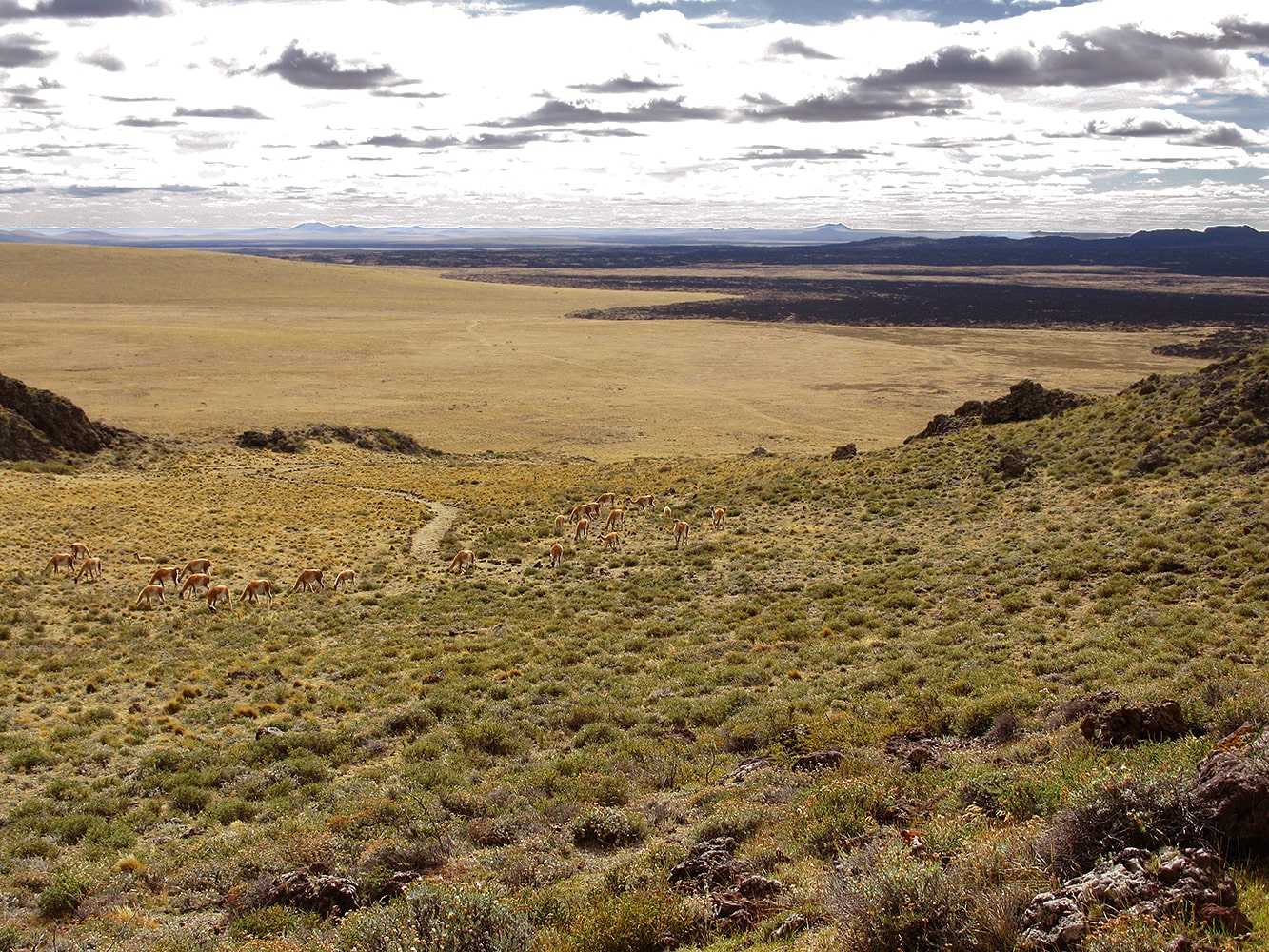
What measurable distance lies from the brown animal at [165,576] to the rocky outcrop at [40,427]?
21.9m

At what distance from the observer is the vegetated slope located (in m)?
6.15

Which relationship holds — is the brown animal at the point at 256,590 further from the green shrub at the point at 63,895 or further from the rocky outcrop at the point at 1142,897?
the rocky outcrop at the point at 1142,897

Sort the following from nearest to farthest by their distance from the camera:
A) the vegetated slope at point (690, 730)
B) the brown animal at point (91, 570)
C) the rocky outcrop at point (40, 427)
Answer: the vegetated slope at point (690, 730), the brown animal at point (91, 570), the rocky outcrop at point (40, 427)

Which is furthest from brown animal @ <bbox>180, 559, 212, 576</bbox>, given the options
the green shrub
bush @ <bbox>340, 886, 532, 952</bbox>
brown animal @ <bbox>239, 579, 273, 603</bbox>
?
bush @ <bbox>340, 886, 532, 952</bbox>

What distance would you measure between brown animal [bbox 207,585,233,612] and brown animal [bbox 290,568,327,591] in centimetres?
181

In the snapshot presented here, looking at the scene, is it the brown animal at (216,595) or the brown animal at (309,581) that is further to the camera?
the brown animal at (309,581)

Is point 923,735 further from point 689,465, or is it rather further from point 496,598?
point 689,465

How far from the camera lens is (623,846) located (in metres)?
8.63

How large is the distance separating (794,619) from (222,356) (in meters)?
98.2

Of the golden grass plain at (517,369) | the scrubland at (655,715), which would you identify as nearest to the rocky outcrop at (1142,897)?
the scrubland at (655,715)

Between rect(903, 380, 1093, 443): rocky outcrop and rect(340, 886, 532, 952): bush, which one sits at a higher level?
rect(903, 380, 1093, 443): rocky outcrop

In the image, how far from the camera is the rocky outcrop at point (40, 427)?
39219 millimetres

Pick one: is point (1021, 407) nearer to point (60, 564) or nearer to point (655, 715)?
point (655, 715)

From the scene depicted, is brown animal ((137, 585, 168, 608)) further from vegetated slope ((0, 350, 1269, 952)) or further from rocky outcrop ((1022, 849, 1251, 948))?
rocky outcrop ((1022, 849, 1251, 948))
